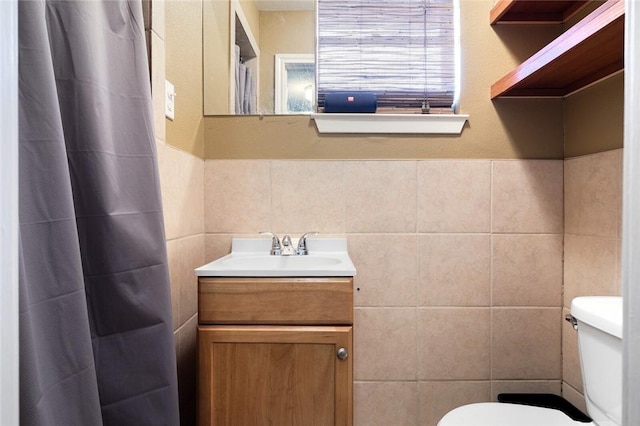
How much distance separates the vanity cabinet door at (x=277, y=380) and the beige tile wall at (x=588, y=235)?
0.99 meters

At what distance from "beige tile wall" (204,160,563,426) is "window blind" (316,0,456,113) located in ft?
1.08

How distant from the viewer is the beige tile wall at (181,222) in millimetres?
1176

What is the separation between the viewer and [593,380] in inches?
41.9

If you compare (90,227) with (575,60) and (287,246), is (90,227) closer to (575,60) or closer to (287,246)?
(287,246)

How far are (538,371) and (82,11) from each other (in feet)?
6.44

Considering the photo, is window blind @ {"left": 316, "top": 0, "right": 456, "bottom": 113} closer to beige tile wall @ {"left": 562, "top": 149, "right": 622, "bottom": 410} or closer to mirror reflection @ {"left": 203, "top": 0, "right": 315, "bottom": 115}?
mirror reflection @ {"left": 203, "top": 0, "right": 315, "bottom": 115}

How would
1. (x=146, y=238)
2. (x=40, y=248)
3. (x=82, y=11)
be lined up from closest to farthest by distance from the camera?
1. (x=40, y=248)
2. (x=82, y=11)
3. (x=146, y=238)

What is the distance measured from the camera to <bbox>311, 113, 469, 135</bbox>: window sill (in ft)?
5.16

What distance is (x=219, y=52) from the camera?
64.0 inches

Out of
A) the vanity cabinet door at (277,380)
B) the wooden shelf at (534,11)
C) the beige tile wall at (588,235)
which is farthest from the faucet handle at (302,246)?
the wooden shelf at (534,11)

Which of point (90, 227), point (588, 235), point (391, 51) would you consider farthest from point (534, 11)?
point (90, 227)

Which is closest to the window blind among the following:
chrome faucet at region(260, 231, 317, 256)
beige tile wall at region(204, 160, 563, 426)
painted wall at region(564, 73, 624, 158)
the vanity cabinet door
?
beige tile wall at region(204, 160, 563, 426)

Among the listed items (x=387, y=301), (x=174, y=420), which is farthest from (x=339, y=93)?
(x=174, y=420)

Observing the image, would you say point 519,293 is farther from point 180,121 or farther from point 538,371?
point 180,121
